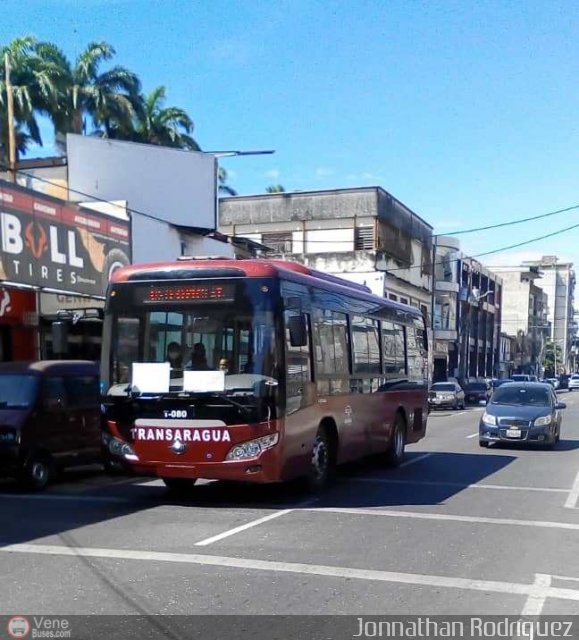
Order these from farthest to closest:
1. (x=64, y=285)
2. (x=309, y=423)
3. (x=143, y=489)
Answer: (x=64, y=285)
(x=143, y=489)
(x=309, y=423)

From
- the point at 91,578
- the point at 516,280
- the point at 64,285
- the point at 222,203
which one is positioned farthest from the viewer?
the point at 516,280

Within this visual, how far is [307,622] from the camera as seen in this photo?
18.2ft

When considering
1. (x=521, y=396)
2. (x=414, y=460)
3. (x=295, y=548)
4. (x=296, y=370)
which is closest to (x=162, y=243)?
(x=521, y=396)

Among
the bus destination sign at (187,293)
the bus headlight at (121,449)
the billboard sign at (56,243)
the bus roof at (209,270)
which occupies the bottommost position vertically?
the bus headlight at (121,449)

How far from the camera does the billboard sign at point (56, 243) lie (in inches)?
671

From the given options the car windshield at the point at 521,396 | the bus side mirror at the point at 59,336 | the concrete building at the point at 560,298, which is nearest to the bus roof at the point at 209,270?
the bus side mirror at the point at 59,336

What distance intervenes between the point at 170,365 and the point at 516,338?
296 ft

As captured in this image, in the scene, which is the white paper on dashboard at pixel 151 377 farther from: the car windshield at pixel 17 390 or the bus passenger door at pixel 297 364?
the car windshield at pixel 17 390

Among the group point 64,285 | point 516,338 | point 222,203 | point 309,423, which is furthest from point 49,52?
point 516,338

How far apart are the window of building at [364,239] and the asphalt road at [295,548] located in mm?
32977

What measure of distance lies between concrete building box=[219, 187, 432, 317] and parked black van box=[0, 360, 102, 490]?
28967 millimetres

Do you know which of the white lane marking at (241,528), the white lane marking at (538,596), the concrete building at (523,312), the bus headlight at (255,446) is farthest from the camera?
the concrete building at (523,312)

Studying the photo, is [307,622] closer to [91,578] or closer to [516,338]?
[91,578]

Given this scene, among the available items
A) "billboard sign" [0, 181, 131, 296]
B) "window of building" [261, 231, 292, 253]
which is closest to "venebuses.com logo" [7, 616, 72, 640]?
"billboard sign" [0, 181, 131, 296]
